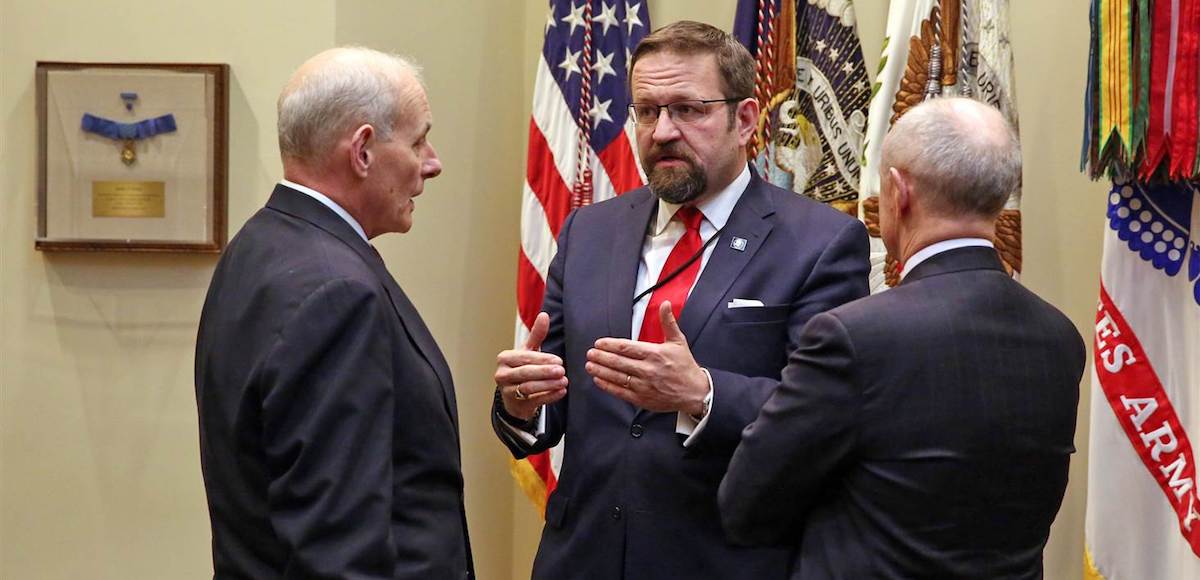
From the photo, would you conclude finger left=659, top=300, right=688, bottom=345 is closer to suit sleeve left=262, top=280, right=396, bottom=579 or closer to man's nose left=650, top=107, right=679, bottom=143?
man's nose left=650, top=107, right=679, bottom=143

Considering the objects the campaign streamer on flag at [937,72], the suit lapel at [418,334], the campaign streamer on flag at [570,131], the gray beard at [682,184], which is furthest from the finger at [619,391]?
the campaign streamer on flag at [570,131]

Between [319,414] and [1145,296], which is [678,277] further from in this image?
[1145,296]

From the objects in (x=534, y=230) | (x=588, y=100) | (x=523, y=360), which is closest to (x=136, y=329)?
(x=534, y=230)

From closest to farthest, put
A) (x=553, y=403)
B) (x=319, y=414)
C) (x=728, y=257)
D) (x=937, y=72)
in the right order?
(x=319, y=414) < (x=728, y=257) < (x=553, y=403) < (x=937, y=72)

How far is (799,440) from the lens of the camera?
1952 mm

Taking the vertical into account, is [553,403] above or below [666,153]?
below

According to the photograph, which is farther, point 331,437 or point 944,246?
point 944,246

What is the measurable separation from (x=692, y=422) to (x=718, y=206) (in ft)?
1.54

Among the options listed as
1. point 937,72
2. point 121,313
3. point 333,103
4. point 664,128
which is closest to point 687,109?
point 664,128

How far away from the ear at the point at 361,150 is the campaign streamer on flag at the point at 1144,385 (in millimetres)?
1933

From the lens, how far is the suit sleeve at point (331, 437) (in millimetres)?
1744

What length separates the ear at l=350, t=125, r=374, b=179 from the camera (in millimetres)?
1983

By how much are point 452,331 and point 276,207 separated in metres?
2.36

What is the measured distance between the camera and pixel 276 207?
1970mm
